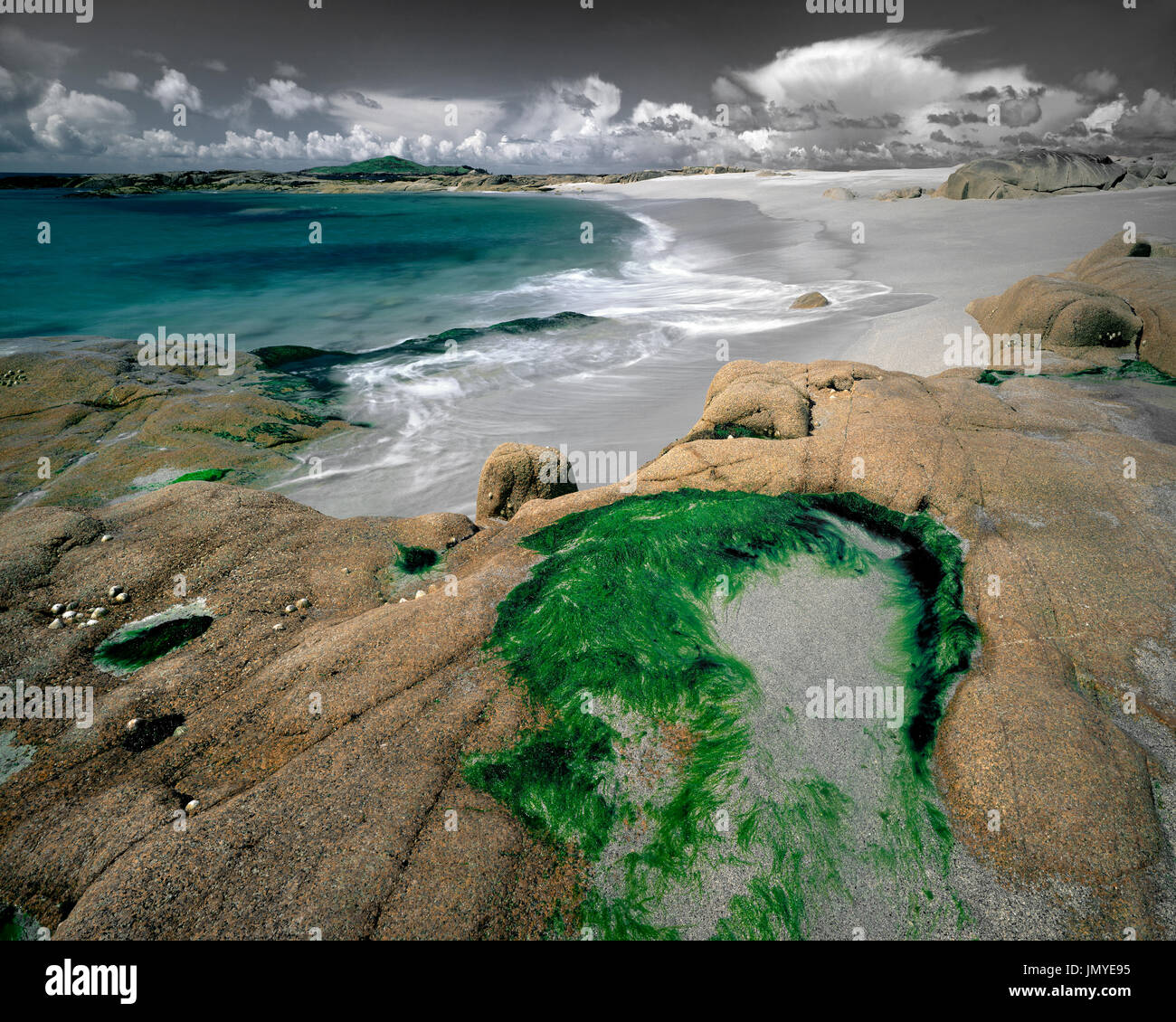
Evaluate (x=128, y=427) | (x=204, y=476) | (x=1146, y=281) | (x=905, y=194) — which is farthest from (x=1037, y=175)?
(x=128, y=427)

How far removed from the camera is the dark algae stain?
299 cm

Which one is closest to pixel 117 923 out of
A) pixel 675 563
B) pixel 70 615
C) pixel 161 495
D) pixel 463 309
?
pixel 70 615

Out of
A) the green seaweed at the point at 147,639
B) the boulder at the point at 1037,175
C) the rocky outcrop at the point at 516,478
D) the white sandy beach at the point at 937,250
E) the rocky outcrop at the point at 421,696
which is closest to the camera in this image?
the rocky outcrop at the point at 421,696

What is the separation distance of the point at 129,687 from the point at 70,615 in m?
1.27

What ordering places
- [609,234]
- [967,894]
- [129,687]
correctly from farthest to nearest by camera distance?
[609,234]
[129,687]
[967,894]

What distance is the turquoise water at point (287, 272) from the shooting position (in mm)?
20875

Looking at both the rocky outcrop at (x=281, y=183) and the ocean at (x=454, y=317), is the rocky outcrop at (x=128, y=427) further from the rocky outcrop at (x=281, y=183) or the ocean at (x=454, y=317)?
the rocky outcrop at (x=281, y=183)

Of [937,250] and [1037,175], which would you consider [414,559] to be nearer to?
[937,250]

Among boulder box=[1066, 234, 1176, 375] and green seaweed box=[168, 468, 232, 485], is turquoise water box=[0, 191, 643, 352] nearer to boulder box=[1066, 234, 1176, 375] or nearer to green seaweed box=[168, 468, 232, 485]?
green seaweed box=[168, 468, 232, 485]

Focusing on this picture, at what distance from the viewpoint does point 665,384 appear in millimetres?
13320

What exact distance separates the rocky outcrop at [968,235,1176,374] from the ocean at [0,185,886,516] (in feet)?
14.6

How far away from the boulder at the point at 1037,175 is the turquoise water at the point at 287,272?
21875mm

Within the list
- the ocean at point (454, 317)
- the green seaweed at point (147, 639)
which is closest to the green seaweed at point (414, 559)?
the green seaweed at point (147, 639)

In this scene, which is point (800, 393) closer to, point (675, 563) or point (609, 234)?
point (675, 563)
